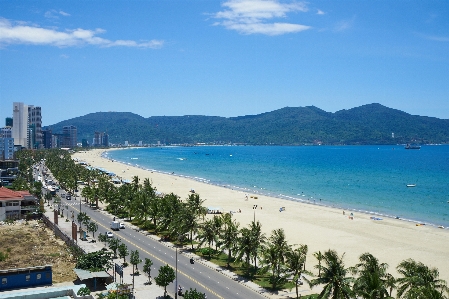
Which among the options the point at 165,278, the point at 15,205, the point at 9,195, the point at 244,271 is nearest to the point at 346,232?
the point at 244,271

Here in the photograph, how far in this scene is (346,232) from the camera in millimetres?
67812

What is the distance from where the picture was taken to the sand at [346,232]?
54.2 metres

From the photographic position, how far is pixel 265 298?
120ft

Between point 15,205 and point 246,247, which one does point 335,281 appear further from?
point 15,205

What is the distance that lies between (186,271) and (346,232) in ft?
112

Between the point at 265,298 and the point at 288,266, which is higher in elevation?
the point at 288,266

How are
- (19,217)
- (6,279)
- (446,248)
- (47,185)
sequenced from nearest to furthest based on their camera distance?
A: (6,279)
(446,248)
(19,217)
(47,185)

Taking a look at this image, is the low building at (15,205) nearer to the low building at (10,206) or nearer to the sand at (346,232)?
the low building at (10,206)

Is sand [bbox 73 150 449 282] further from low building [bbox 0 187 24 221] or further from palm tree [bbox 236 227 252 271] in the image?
low building [bbox 0 187 24 221]

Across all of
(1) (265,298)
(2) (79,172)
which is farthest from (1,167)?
(1) (265,298)

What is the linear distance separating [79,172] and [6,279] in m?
83.2

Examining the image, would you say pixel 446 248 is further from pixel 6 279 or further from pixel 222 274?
pixel 6 279

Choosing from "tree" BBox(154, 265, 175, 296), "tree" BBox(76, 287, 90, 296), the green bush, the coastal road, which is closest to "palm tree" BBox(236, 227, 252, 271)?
the coastal road

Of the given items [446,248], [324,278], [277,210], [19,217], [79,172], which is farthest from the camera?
[79,172]
